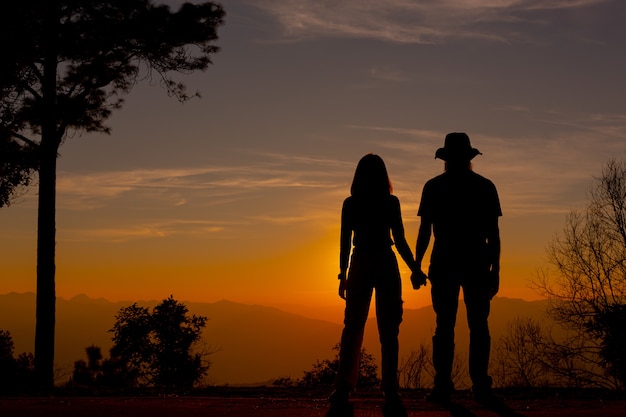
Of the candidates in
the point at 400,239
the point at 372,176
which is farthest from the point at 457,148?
the point at 400,239

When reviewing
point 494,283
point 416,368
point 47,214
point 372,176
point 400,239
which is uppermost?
point 47,214

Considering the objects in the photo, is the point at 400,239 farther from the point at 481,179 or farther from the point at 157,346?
the point at 157,346

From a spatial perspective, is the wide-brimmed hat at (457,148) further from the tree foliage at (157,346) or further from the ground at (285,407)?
the tree foliage at (157,346)

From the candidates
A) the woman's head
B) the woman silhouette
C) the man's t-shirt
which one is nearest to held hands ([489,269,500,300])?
the man's t-shirt

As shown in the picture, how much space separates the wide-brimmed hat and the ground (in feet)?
7.37

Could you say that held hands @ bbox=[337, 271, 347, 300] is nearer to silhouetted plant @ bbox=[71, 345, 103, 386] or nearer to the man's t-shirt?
the man's t-shirt

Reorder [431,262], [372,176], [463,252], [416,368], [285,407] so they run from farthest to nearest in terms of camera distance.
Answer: [416,368]
[285,407]
[431,262]
[463,252]
[372,176]

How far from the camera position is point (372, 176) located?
6906mm

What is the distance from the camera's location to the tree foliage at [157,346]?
29.9 m

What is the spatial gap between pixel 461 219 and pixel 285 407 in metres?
2.76

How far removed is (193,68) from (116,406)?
1061 centimetres

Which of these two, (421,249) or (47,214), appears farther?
(47,214)

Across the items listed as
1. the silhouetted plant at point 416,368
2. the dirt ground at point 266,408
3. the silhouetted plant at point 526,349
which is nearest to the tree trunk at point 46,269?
the dirt ground at point 266,408

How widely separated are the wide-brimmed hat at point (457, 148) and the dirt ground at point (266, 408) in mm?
2252
